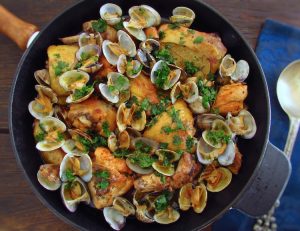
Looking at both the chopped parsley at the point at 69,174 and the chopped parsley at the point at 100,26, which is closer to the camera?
the chopped parsley at the point at 69,174

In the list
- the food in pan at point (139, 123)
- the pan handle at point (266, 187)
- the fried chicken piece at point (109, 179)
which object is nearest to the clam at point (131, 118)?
the food in pan at point (139, 123)

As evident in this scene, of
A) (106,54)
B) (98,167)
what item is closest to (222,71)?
(106,54)

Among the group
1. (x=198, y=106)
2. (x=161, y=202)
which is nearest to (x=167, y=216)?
(x=161, y=202)

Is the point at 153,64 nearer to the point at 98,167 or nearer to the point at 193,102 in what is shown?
the point at 193,102

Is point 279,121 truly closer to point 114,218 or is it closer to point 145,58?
point 145,58

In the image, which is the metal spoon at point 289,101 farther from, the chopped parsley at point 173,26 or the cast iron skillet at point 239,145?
the chopped parsley at point 173,26

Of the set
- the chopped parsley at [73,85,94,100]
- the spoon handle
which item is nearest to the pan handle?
the spoon handle
